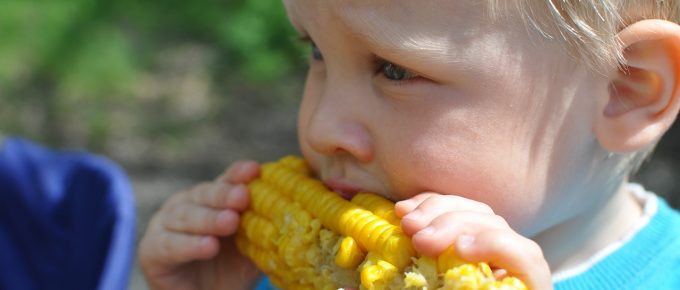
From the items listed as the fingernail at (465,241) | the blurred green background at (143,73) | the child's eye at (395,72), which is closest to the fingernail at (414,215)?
the fingernail at (465,241)

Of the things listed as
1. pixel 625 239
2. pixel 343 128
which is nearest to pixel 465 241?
pixel 343 128

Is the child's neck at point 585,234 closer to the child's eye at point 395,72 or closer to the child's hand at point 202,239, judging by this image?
the child's eye at point 395,72

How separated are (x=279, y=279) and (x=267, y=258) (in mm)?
49

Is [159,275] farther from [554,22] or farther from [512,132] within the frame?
[554,22]

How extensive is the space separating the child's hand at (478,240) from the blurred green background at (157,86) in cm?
309

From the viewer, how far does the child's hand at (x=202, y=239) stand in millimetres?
2131

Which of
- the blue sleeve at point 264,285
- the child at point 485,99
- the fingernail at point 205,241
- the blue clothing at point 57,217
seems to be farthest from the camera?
the blue clothing at point 57,217

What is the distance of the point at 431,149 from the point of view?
5.65 feet

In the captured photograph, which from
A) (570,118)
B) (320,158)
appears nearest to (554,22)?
(570,118)

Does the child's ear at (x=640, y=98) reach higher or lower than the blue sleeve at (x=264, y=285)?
higher

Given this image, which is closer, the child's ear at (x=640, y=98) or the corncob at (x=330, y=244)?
the corncob at (x=330, y=244)

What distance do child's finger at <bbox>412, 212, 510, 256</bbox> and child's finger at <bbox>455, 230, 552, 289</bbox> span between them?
0.02 m

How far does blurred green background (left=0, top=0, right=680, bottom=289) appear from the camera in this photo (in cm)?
520

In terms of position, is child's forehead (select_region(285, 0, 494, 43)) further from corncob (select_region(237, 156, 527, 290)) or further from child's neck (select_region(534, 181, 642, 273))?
child's neck (select_region(534, 181, 642, 273))
